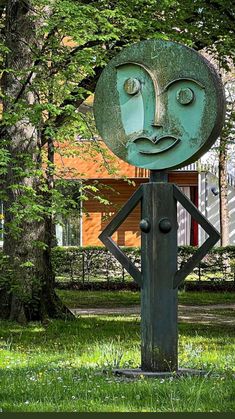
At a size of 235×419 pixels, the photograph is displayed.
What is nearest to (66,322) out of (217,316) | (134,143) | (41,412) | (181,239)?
(217,316)

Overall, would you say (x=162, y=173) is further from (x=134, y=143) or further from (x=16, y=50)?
(x=16, y=50)

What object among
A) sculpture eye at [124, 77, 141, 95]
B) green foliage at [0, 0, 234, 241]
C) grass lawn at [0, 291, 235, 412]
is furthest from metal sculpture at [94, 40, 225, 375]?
green foliage at [0, 0, 234, 241]

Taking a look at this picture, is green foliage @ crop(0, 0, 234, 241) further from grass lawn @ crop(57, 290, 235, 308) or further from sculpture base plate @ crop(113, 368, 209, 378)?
grass lawn @ crop(57, 290, 235, 308)

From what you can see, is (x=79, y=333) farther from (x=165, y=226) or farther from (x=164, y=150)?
(x=164, y=150)

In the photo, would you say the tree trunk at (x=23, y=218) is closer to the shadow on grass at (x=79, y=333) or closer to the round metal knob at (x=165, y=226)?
the shadow on grass at (x=79, y=333)

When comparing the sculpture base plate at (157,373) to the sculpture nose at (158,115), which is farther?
the sculpture nose at (158,115)

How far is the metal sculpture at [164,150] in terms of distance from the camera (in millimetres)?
8453

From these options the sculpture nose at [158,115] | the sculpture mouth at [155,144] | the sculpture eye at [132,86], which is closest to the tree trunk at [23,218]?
the sculpture eye at [132,86]

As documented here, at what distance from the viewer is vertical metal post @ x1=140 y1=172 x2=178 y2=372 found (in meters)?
8.48

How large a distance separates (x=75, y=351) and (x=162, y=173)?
11.5 feet

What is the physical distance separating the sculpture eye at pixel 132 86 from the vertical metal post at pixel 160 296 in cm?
131

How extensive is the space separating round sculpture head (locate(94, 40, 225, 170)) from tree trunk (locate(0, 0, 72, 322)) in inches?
197

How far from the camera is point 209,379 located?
309 inches

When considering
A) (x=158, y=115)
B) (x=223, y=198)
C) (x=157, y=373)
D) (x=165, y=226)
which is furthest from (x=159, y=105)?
(x=223, y=198)
